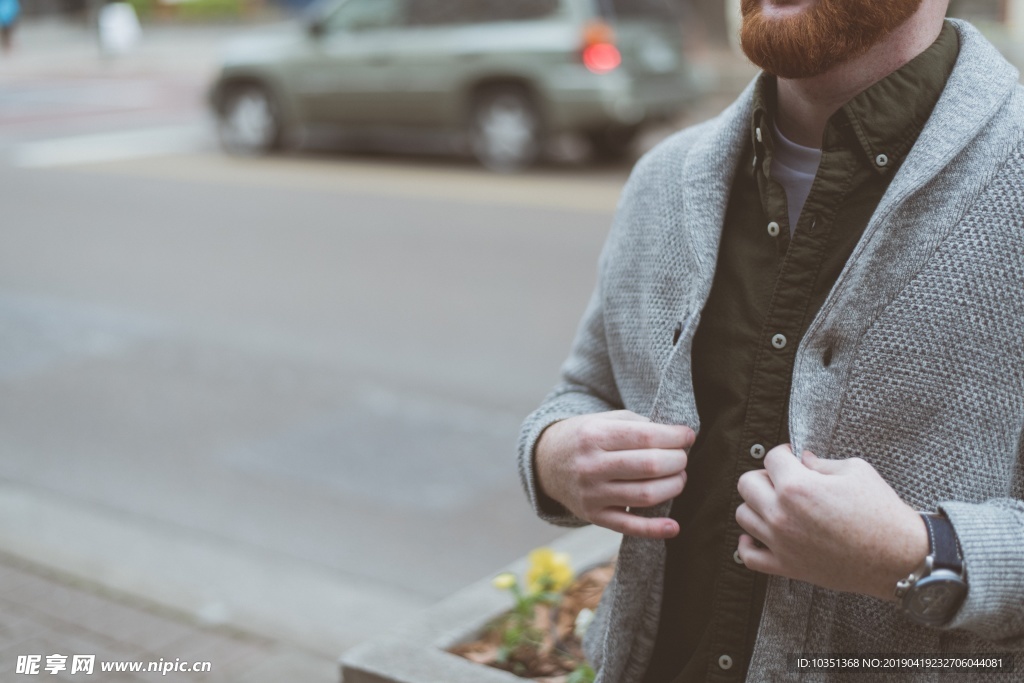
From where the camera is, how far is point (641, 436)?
5.07ft

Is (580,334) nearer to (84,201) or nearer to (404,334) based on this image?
(404,334)

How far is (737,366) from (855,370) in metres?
0.18

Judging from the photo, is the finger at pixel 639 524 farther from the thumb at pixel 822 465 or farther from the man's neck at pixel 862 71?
the man's neck at pixel 862 71

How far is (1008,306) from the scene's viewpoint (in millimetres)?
1412

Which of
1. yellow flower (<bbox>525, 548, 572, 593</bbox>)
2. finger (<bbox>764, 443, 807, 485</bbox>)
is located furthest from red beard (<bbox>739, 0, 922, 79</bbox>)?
yellow flower (<bbox>525, 548, 572, 593</bbox>)

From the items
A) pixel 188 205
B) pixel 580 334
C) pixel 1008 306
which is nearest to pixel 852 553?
pixel 1008 306

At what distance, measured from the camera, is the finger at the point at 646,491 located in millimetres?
1536

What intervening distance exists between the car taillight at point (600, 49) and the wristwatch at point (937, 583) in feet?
35.6

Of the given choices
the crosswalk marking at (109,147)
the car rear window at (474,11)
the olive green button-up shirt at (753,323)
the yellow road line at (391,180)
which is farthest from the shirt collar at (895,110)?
the crosswalk marking at (109,147)

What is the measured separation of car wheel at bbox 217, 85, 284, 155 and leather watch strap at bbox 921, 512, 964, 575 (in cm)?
1340

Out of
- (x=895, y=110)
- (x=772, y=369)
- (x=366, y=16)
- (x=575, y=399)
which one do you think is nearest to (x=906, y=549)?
(x=772, y=369)

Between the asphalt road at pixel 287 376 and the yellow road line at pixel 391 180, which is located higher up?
the yellow road line at pixel 391 180

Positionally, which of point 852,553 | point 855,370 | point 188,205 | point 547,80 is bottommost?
point 852,553

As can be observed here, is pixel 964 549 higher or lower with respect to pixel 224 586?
lower
